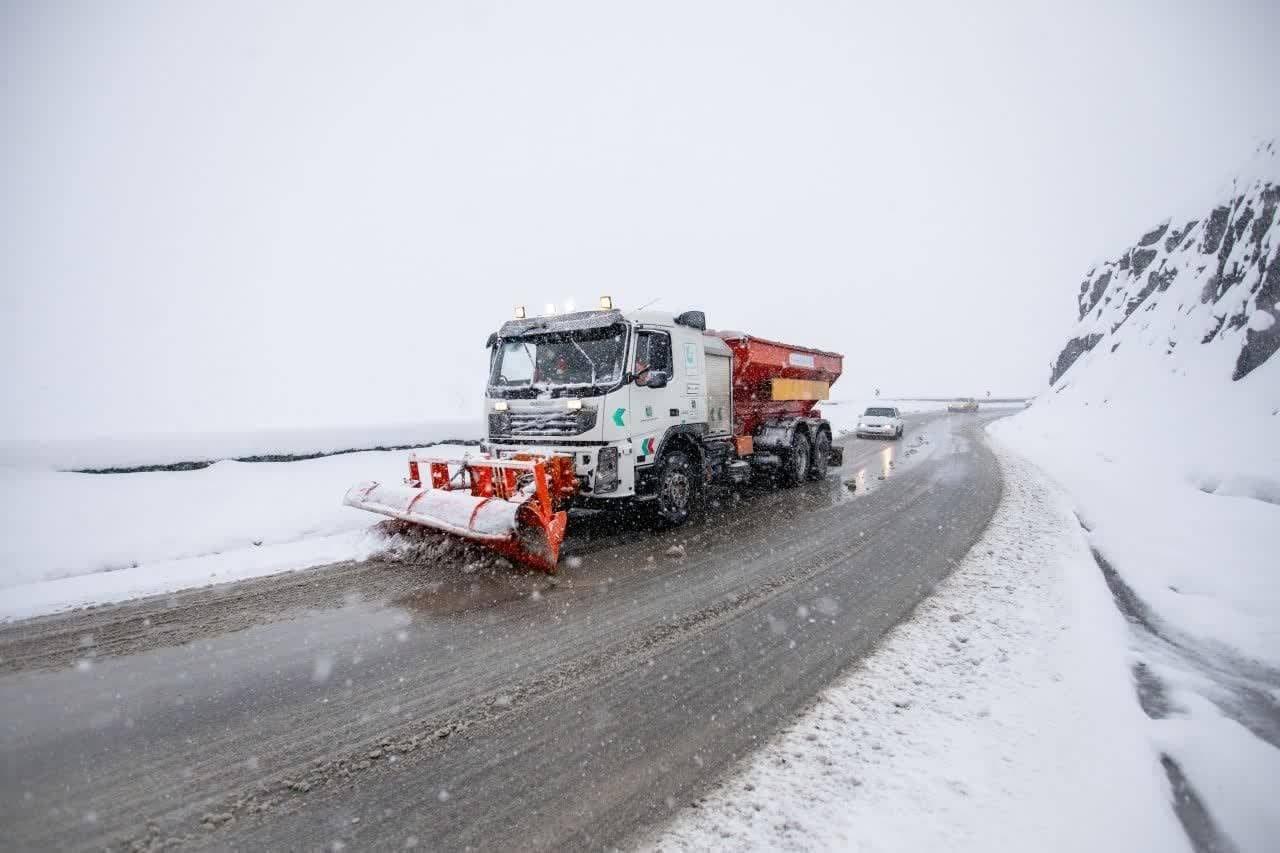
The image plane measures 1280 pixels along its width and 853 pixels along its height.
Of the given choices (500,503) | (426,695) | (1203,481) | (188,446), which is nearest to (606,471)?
(500,503)

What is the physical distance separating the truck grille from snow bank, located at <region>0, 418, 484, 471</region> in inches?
197

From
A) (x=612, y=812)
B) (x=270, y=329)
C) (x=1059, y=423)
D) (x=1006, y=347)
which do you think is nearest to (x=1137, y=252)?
(x=1059, y=423)

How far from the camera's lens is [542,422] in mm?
7281

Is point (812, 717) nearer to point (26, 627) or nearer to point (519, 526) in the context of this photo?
point (519, 526)

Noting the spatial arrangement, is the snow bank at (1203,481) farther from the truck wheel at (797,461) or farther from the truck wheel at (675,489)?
the truck wheel at (675,489)

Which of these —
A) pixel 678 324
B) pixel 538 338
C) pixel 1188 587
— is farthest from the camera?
pixel 678 324

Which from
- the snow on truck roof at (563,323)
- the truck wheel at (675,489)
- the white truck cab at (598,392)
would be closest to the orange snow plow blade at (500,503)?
the white truck cab at (598,392)

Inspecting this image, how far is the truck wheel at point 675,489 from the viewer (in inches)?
303

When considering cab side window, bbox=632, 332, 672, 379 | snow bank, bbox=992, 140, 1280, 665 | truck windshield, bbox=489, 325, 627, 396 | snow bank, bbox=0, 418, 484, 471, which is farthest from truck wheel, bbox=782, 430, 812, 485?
snow bank, bbox=0, 418, 484, 471

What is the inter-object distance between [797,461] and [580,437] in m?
5.97

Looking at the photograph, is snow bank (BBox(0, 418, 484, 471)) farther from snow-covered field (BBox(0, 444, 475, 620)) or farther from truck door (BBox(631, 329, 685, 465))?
truck door (BBox(631, 329, 685, 465))

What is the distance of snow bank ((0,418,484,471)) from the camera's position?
7797mm

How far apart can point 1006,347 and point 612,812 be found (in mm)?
144461

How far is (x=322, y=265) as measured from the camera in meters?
69.0
